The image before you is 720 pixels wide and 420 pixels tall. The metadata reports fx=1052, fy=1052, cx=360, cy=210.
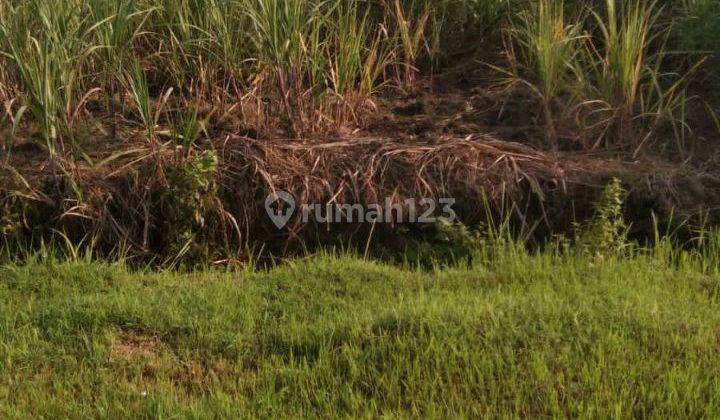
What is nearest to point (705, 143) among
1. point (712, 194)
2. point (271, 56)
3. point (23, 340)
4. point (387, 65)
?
point (712, 194)

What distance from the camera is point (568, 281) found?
5.00 meters

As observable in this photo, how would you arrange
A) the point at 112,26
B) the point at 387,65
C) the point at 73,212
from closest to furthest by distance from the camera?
the point at 73,212 → the point at 112,26 → the point at 387,65

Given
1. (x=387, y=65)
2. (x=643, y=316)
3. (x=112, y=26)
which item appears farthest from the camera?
(x=387, y=65)

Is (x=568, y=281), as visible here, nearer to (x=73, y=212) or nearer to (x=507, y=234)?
(x=507, y=234)

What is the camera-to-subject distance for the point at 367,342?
432 centimetres

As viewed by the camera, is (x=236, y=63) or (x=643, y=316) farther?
(x=236, y=63)

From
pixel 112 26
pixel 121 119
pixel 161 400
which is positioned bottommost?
pixel 161 400

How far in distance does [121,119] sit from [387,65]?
1803 millimetres
